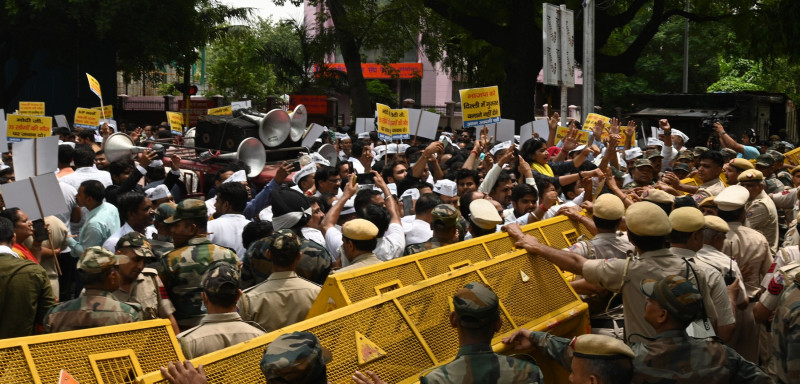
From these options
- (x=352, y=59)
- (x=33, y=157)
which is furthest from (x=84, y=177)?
(x=352, y=59)

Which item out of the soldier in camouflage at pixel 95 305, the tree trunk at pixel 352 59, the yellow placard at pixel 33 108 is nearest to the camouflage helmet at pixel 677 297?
the soldier in camouflage at pixel 95 305

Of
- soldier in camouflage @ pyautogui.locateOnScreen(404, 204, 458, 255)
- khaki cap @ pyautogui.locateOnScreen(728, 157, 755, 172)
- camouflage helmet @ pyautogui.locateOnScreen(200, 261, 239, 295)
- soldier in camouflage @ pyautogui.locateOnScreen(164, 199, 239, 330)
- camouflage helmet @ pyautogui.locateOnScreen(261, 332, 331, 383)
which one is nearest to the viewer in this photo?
camouflage helmet @ pyautogui.locateOnScreen(261, 332, 331, 383)

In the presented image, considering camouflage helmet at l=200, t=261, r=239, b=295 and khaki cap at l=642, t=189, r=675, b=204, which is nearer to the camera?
camouflage helmet at l=200, t=261, r=239, b=295

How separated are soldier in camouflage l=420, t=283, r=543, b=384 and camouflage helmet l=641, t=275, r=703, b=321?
0.66 m

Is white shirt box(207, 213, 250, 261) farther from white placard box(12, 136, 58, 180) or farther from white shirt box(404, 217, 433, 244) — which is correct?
white placard box(12, 136, 58, 180)

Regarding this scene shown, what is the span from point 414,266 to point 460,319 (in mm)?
1544

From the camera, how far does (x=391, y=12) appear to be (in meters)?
28.6

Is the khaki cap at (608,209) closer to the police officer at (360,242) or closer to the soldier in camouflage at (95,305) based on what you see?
the police officer at (360,242)

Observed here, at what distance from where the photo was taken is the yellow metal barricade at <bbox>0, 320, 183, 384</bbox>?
3.19 metres

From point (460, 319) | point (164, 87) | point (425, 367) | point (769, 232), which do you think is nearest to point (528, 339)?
point (425, 367)

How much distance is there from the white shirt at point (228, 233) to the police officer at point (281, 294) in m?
1.75

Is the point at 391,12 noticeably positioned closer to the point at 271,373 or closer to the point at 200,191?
the point at 200,191

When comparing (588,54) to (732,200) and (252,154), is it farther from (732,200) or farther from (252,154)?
(732,200)

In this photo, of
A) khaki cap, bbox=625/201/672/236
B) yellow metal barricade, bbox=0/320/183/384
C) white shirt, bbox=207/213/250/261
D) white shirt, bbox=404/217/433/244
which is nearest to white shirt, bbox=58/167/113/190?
white shirt, bbox=207/213/250/261
